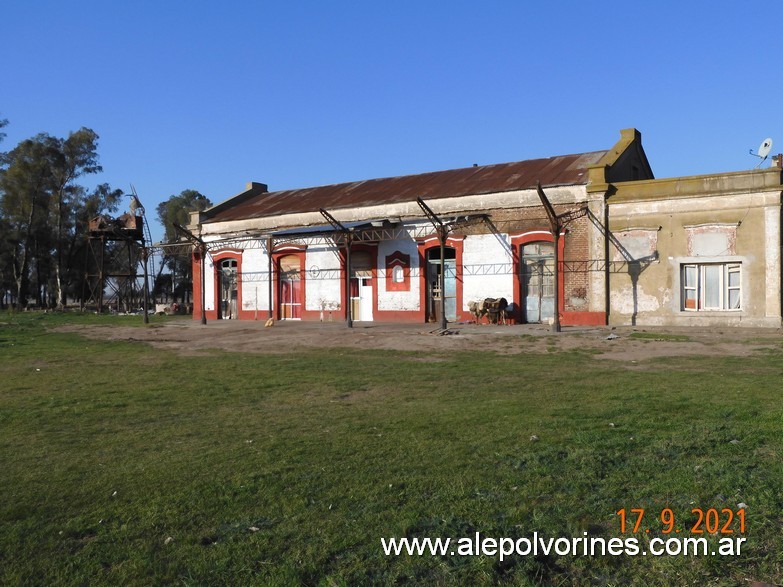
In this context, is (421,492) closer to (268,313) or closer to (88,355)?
(88,355)

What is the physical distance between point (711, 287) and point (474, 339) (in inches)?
313

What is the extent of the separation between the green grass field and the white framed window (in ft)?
36.7

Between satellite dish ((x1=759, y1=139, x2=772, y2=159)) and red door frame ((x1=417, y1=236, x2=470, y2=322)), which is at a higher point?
satellite dish ((x1=759, y1=139, x2=772, y2=159))

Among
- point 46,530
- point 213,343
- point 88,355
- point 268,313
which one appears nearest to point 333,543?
point 46,530

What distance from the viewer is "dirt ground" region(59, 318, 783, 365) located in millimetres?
15078

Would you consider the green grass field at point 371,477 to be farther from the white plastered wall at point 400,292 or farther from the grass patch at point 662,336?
the white plastered wall at point 400,292

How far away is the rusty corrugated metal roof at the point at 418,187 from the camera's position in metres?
24.2

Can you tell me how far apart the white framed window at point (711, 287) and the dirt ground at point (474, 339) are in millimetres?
1671

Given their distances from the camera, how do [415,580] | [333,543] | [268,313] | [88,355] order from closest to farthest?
[415,580] < [333,543] < [88,355] < [268,313]

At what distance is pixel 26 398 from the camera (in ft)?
31.6

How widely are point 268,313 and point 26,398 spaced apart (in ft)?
66.5

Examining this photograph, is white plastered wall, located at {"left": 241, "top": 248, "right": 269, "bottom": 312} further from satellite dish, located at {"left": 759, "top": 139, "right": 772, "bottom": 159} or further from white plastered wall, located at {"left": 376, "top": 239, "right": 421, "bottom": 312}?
satellite dish, located at {"left": 759, "top": 139, "right": 772, "bottom": 159}

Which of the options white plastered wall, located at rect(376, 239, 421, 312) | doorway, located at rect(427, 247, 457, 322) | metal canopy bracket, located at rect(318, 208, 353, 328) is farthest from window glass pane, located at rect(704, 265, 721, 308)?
metal canopy bracket, located at rect(318, 208, 353, 328)

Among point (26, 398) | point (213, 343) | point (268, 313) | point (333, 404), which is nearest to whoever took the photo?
point (333, 404)
